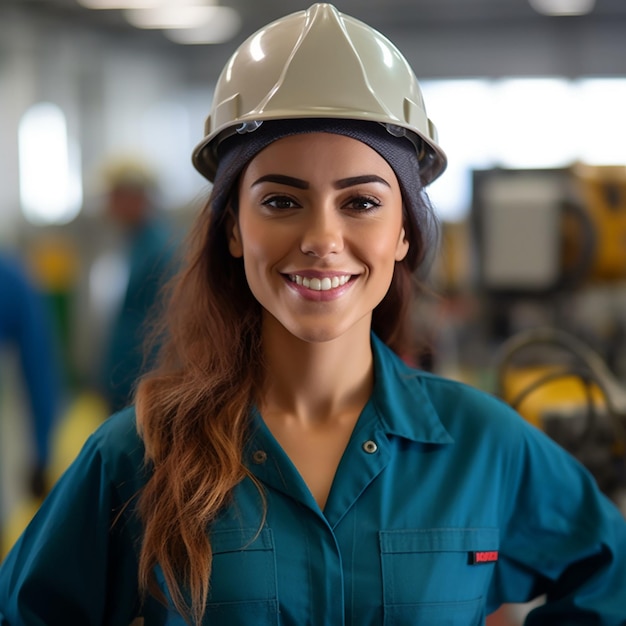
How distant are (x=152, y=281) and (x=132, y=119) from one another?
8.06 m

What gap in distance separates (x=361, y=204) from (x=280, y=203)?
12cm

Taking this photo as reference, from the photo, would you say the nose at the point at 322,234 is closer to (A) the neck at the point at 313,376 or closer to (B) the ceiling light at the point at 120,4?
(A) the neck at the point at 313,376

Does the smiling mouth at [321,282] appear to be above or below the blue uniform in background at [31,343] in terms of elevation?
above

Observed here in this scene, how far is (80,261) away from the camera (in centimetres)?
721

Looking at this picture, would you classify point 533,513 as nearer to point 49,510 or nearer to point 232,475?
point 232,475

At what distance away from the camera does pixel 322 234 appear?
3.82ft

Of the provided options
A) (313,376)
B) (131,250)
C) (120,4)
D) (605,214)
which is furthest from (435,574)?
(120,4)

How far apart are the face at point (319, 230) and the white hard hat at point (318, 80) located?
1.9 inches

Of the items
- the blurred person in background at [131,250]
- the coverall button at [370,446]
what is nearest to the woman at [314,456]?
the coverall button at [370,446]

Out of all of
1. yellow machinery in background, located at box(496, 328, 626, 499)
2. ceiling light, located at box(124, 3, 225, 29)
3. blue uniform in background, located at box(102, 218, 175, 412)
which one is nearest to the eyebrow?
yellow machinery in background, located at box(496, 328, 626, 499)

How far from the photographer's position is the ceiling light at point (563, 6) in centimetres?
936

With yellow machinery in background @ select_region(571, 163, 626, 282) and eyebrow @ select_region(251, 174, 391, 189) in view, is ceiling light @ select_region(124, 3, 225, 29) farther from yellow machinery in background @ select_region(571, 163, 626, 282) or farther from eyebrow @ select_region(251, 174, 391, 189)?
eyebrow @ select_region(251, 174, 391, 189)

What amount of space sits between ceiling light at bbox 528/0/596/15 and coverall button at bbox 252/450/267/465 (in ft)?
30.3

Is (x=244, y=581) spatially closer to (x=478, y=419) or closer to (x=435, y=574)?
(x=435, y=574)
